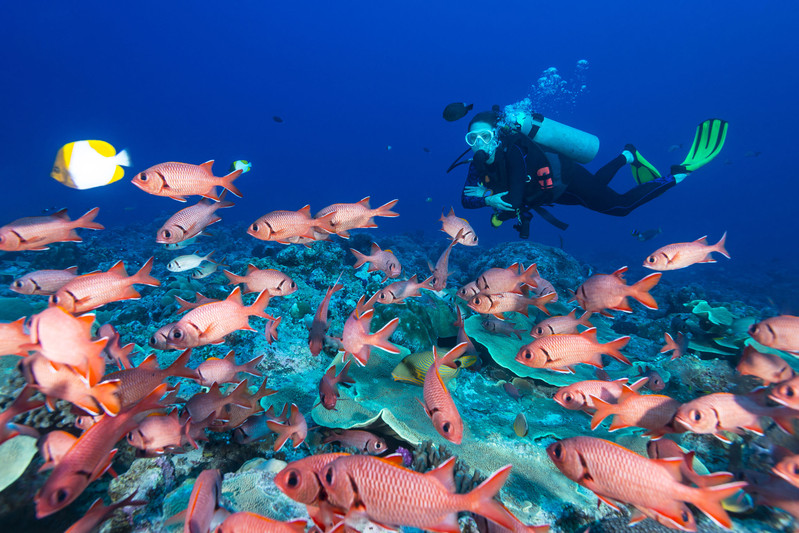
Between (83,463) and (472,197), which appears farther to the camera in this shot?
(472,197)

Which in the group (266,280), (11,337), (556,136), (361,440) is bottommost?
(361,440)

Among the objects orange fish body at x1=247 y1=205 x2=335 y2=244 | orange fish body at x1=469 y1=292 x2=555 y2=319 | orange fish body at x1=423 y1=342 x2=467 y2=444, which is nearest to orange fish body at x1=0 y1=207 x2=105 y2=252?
orange fish body at x1=247 y1=205 x2=335 y2=244

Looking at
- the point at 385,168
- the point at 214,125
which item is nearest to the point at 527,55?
the point at 385,168

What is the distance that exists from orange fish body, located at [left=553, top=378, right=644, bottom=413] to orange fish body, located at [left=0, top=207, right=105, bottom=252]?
463cm

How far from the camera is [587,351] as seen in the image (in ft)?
10.1

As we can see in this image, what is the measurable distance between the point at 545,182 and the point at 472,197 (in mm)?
1641

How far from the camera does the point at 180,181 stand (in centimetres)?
325

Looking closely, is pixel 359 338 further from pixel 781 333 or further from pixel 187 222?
pixel 781 333

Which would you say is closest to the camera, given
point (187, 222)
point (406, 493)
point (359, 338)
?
point (406, 493)

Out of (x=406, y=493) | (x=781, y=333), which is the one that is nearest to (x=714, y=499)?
(x=406, y=493)

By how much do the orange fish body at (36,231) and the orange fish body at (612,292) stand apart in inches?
202

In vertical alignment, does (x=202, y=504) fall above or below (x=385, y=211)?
below

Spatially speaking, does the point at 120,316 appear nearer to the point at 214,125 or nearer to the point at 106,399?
the point at 106,399

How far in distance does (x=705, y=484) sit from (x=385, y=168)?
436 feet
